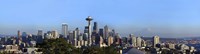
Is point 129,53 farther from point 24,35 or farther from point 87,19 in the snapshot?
point 24,35

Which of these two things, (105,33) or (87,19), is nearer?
(87,19)

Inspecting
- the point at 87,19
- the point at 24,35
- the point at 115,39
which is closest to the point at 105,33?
the point at 115,39

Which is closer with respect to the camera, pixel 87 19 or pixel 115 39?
pixel 87 19

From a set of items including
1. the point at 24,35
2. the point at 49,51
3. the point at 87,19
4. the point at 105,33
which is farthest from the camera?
the point at 24,35

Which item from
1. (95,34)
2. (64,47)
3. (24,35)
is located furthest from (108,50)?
(24,35)

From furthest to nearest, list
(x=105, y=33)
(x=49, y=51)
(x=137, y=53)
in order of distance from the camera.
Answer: (x=105, y=33) → (x=137, y=53) → (x=49, y=51)

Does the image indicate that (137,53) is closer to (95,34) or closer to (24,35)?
(95,34)

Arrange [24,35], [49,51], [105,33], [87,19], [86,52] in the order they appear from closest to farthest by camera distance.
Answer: [49,51], [86,52], [87,19], [105,33], [24,35]

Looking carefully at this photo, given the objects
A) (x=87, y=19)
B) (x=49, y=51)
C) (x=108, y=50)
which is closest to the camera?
(x=49, y=51)
